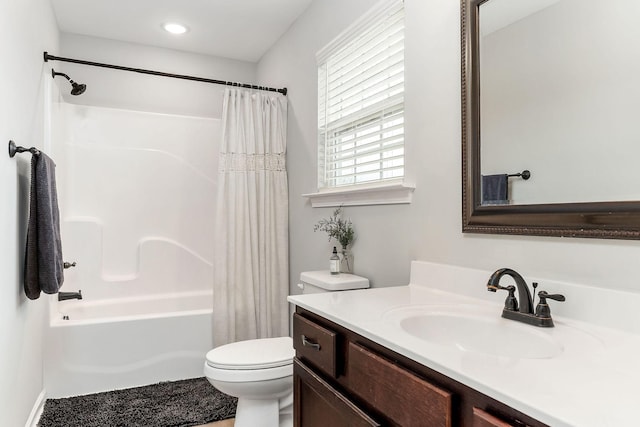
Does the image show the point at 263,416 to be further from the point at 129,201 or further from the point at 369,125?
the point at 129,201

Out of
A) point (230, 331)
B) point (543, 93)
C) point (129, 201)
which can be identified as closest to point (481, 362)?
point (543, 93)

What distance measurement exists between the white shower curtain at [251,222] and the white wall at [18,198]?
104 centimetres

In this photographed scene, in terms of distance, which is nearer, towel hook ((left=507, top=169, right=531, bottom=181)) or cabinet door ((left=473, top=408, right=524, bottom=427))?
cabinet door ((left=473, top=408, right=524, bottom=427))

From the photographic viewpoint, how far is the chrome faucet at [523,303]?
3.54 ft

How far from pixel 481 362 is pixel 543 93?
0.85 metres

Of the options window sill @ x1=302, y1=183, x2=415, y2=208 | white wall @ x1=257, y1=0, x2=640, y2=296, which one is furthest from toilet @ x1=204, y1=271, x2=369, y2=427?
window sill @ x1=302, y1=183, x2=415, y2=208

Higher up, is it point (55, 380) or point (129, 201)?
point (129, 201)

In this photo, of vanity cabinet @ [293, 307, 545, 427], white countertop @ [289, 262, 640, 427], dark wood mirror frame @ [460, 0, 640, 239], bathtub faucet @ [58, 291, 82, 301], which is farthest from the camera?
bathtub faucet @ [58, 291, 82, 301]

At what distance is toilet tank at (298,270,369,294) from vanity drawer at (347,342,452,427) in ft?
2.58

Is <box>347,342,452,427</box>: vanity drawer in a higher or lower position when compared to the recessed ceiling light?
lower

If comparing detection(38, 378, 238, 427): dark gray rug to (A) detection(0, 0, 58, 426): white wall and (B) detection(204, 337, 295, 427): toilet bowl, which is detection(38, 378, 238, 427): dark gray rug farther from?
(B) detection(204, 337, 295, 427): toilet bowl

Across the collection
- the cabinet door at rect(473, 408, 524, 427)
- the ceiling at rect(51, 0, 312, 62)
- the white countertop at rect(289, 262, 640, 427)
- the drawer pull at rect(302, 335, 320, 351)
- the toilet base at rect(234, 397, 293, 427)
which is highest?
the ceiling at rect(51, 0, 312, 62)

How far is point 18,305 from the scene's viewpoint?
1.83 m

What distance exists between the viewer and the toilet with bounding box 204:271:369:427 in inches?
73.9
